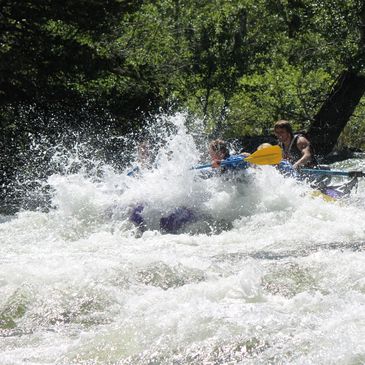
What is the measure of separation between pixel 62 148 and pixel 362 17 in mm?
6309

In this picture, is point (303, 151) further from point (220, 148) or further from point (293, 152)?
point (220, 148)

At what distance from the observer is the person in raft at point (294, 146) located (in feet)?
30.4

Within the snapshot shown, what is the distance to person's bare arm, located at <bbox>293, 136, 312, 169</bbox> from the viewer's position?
30.0ft

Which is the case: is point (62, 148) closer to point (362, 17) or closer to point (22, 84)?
point (22, 84)

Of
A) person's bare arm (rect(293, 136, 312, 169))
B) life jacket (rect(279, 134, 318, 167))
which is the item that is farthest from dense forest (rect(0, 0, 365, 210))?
person's bare arm (rect(293, 136, 312, 169))

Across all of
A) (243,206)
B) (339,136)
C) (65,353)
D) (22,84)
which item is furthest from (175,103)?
(65,353)

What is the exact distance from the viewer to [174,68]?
48.6 ft

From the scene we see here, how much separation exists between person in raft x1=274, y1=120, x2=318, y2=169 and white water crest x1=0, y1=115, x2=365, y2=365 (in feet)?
2.04

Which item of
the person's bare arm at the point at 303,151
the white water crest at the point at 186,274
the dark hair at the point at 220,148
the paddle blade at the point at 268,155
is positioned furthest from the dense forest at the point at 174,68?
the paddle blade at the point at 268,155

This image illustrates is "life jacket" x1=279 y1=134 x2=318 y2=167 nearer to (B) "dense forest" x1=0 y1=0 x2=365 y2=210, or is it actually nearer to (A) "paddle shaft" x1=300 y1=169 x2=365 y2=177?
(A) "paddle shaft" x1=300 y1=169 x2=365 y2=177

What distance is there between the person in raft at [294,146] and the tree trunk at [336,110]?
19.6 ft

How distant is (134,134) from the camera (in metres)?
14.1

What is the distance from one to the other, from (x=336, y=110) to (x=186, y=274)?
10.6 meters

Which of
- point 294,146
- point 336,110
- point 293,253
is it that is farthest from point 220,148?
point 336,110
